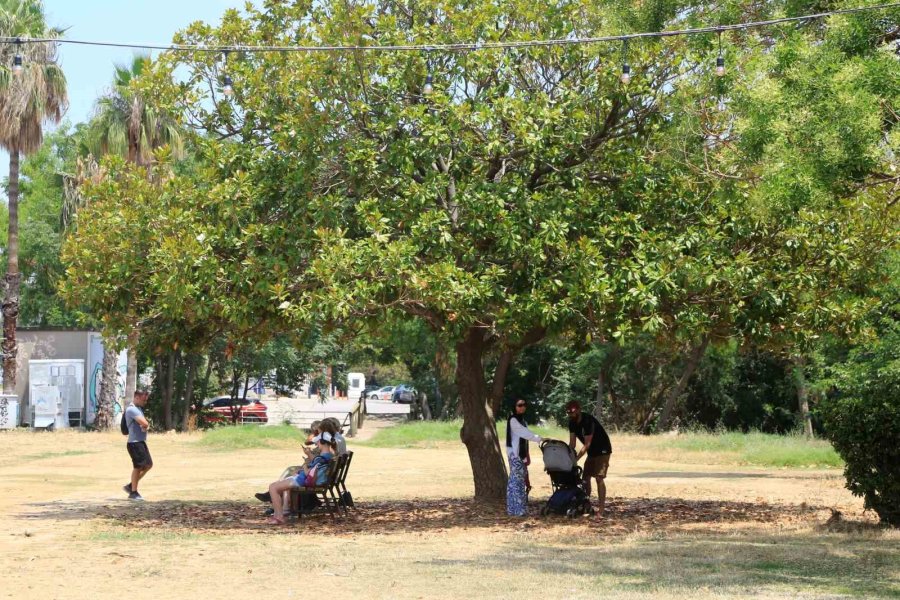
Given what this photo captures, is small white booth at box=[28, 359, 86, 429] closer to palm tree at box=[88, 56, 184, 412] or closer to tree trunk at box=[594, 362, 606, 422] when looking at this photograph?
palm tree at box=[88, 56, 184, 412]

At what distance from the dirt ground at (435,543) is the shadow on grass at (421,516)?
1.6 inches

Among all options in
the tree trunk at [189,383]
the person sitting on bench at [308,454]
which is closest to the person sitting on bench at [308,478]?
the person sitting on bench at [308,454]

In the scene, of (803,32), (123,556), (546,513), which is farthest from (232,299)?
(803,32)

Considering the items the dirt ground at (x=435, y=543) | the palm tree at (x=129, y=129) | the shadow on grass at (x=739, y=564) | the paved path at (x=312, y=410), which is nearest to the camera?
the shadow on grass at (x=739, y=564)

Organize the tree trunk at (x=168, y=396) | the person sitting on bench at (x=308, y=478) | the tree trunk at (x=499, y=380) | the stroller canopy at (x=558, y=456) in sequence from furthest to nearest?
the tree trunk at (x=168, y=396) < the tree trunk at (x=499, y=380) < the stroller canopy at (x=558, y=456) < the person sitting on bench at (x=308, y=478)

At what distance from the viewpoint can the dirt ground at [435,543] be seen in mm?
9414

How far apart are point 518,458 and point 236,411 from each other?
3628cm

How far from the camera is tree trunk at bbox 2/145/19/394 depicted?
37969 millimetres

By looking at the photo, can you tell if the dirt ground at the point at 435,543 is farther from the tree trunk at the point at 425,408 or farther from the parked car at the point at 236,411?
the tree trunk at the point at 425,408

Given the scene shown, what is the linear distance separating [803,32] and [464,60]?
4305 mm

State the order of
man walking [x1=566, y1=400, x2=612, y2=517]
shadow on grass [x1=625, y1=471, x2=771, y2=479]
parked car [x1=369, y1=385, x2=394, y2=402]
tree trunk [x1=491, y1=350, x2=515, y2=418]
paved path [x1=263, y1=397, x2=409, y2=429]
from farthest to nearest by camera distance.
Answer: parked car [x1=369, y1=385, x2=394, y2=402] < paved path [x1=263, y1=397, x2=409, y2=429] < shadow on grass [x1=625, y1=471, x2=771, y2=479] < tree trunk [x1=491, y1=350, x2=515, y2=418] < man walking [x1=566, y1=400, x2=612, y2=517]

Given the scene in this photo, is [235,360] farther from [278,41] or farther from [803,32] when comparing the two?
[803,32]

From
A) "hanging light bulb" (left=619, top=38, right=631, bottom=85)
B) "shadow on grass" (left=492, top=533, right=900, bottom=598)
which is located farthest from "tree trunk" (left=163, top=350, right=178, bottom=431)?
"shadow on grass" (left=492, top=533, right=900, bottom=598)

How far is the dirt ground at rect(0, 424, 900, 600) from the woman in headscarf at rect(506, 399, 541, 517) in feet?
0.99
